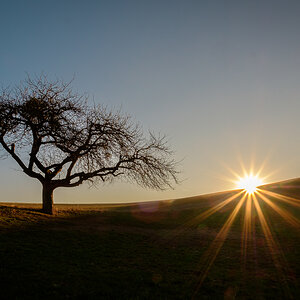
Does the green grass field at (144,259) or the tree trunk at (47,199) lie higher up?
the tree trunk at (47,199)

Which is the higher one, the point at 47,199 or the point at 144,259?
the point at 47,199

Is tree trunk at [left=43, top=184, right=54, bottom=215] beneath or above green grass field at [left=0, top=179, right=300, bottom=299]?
above

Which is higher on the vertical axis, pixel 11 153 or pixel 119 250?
pixel 11 153

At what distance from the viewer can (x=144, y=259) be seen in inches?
513

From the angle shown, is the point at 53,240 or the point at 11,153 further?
the point at 11,153

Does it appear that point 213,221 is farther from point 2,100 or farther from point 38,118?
point 2,100

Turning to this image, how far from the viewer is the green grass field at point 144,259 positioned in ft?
28.8

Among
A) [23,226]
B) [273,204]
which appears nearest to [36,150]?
[23,226]

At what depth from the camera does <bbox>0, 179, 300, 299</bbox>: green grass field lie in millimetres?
8789

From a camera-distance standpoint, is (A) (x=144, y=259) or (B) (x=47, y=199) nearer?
(A) (x=144, y=259)

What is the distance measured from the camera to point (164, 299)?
26.7ft

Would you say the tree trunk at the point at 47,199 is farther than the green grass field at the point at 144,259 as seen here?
Yes

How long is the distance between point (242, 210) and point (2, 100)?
25960mm

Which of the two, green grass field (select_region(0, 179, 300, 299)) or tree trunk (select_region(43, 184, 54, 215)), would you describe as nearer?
green grass field (select_region(0, 179, 300, 299))
